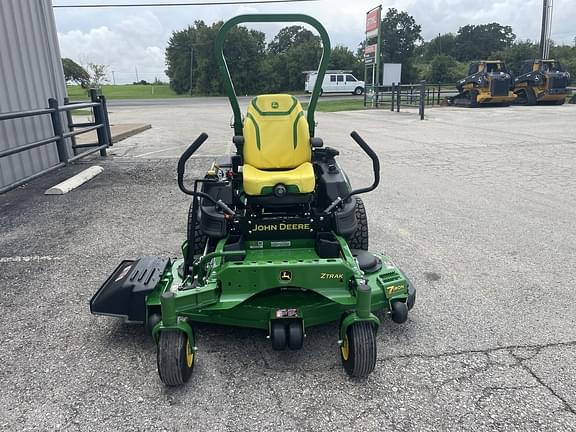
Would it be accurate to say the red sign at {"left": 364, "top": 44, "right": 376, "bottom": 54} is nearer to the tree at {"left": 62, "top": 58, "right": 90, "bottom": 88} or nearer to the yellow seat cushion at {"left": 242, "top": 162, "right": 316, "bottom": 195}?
the yellow seat cushion at {"left": 242, "top": 162, "right": 316, "bottom": 195}

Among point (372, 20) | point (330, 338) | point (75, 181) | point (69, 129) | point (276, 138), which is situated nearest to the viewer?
point (330, 338)

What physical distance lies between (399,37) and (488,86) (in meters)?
50.2

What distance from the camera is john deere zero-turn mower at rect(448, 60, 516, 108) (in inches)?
891

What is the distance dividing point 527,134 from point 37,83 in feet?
37.9

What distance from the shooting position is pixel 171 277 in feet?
10.8

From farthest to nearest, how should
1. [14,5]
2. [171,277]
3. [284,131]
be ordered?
[14,5] < [284,131] < [171,277]

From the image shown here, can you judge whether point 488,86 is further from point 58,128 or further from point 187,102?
point 187,102

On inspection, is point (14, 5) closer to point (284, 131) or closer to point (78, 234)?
point (78, 234)

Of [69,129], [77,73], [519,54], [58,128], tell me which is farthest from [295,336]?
[519,54]

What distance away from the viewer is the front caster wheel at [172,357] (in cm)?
256

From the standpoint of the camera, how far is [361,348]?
2623mm

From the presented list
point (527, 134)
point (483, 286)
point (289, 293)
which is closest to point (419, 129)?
point (527, 134)

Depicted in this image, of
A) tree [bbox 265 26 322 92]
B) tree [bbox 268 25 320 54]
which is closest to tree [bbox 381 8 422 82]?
tree [bbox 268 25 320 54]

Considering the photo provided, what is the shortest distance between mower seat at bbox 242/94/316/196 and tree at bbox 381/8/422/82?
201 ft
